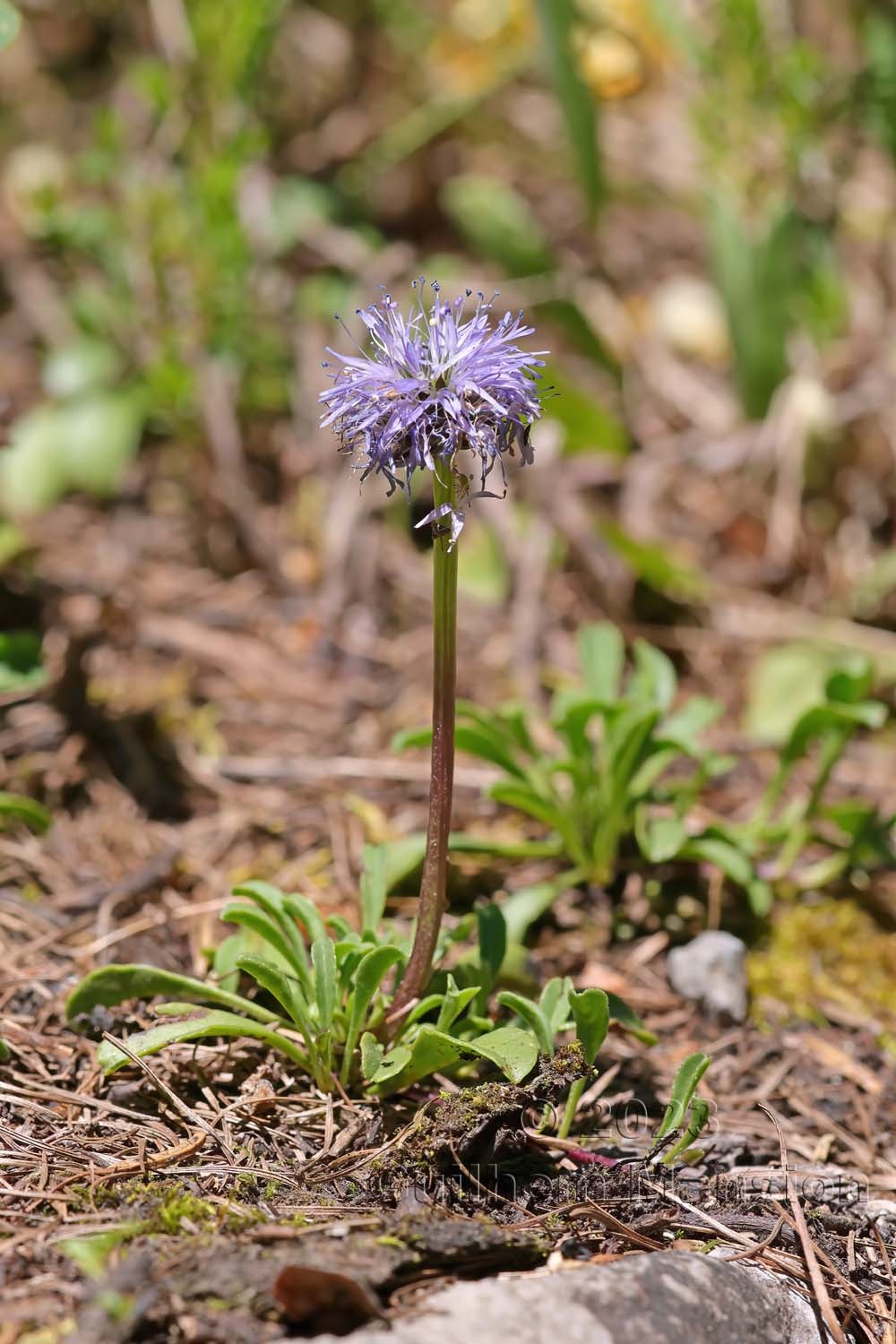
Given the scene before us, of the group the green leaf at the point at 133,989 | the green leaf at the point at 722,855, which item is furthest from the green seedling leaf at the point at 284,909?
the green leaf at the point at 722,855

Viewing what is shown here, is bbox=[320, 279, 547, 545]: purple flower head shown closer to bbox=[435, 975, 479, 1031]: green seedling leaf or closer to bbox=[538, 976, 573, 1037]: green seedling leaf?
bbox=[435, 975, 479, 1031]: green seedling leaf

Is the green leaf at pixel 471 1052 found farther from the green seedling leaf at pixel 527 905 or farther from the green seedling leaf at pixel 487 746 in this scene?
the green seedling leaf at pixel 487 746

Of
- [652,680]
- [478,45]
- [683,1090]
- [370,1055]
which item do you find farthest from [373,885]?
[478,45]

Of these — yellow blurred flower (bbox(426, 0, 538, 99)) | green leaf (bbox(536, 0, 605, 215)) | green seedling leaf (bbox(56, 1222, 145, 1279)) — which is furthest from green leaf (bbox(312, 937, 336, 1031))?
yellow blurred flower (bbox(426, 0, 538, 99))

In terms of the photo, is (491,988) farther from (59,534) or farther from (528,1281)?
(59,534)

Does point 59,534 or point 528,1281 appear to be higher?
point 59,534

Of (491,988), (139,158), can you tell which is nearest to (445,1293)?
(491,988)

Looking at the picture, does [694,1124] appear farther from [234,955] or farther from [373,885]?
[234,955]
